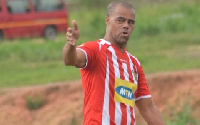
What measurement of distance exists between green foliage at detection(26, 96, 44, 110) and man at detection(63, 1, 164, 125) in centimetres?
714

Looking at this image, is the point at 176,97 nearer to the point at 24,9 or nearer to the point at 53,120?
the point at 53,120

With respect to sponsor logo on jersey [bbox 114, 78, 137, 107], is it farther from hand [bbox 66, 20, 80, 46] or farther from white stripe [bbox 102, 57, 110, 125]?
hand [bbox 66, 20, 80, 46]

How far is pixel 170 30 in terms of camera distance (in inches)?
1000

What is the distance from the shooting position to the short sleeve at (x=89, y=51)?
5586mm

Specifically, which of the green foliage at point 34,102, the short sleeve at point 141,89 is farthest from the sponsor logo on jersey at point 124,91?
the green foliage at point 34,102

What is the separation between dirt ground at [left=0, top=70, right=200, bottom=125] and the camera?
12141 millimetres

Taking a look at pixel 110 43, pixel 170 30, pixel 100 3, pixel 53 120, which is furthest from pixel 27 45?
pixel 100 3

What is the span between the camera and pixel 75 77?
1499 centimetres

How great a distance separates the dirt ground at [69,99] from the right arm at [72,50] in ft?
20.6

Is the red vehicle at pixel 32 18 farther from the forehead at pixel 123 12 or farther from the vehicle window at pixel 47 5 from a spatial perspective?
the forehead at pixel 123 12

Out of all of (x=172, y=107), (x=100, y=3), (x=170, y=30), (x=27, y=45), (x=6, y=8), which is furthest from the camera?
(x=100, y=3)

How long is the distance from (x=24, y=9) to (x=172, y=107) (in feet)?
55.2

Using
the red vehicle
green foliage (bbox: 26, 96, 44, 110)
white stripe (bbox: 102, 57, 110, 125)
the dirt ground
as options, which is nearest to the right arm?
white stripe (bbox: 102, 57, 110, 125)

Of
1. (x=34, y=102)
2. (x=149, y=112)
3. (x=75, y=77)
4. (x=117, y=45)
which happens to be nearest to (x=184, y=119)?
(x=34, y=102)
